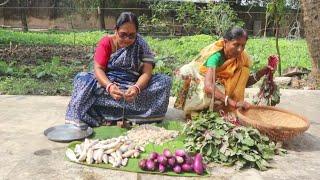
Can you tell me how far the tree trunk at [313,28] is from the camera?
687cm

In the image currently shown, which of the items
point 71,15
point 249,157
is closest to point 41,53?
point 249,157

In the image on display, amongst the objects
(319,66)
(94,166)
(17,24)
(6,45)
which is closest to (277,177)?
(94,166)

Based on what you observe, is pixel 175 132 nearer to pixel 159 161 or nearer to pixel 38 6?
pixel 159 161

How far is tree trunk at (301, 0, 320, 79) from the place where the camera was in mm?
6871

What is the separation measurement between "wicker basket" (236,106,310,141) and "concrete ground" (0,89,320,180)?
188 mm

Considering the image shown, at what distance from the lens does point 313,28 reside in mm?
7004

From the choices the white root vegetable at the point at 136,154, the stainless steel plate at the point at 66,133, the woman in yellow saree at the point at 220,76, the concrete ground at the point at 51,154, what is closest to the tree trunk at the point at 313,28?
the concrete ground at the point at 51,154

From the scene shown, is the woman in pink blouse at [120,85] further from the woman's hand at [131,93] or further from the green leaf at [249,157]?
the green leaf at [249,157]

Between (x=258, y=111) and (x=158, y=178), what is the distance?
4.76 ft

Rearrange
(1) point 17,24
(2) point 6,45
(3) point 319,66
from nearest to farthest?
(3) point 319,66
(2) point 6,45
(1) point 17,24

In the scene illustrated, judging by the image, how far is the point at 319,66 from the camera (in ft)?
23.4

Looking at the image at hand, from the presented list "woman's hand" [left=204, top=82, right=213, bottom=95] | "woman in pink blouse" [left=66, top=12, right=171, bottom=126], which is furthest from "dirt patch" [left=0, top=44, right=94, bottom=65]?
"woman's hand" [left=204, top=82, right=213, bottom=95]

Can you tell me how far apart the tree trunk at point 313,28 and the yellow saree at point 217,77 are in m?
3.04

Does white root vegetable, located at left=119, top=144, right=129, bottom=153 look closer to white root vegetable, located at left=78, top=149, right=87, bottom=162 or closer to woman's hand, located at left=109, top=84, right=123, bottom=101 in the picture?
white root vegetable, located at left=78, top=149, right=87, bottom=162
